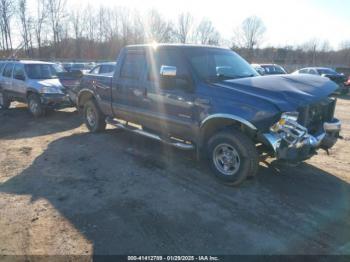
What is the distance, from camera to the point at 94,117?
7.79 metres

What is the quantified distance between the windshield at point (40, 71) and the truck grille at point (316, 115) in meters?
9.12

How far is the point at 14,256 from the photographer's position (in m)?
3.10

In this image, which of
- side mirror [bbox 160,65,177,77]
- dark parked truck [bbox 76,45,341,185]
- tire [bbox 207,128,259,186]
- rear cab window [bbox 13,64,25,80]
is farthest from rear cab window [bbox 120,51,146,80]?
rear cab window [bbox 13,64,25,80]

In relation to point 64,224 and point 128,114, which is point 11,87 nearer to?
point 128,114

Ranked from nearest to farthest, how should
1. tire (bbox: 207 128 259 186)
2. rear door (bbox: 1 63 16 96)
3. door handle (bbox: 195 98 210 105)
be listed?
tire (bbox: 207 128 259 186) < door handle (bbox: 195 98 210 105) < rear door (bbox: 1 63 16 96)

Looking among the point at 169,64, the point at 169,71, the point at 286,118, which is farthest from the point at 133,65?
the point at 286,118

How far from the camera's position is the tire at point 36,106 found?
10.0 metres

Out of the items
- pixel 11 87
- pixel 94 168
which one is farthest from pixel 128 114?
pixel 11 87

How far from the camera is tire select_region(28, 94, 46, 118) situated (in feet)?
32.8

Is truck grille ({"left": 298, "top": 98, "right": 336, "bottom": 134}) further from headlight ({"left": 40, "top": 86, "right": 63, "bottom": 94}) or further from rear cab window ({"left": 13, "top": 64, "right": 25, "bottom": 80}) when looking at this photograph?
rear cab window ({"left": 13, "top": 64, "right": 25, "bottom": 80})

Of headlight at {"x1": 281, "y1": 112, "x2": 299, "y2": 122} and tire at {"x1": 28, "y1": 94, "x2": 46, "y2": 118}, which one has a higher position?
headlight at {"x1": 281, "y1": 112, "x2": 299, "y2": 122}

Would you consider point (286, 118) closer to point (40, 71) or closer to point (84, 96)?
point (84, 96)

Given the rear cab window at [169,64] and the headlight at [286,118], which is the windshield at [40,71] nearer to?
the rear cab window at [169,64]

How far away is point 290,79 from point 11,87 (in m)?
10.1
